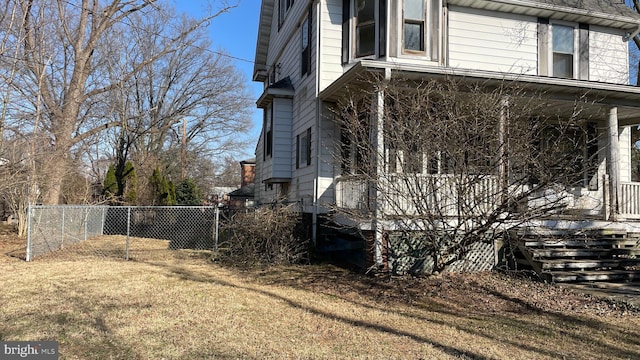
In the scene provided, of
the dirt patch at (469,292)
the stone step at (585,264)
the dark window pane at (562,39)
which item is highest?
the dark window pane at (562,39)

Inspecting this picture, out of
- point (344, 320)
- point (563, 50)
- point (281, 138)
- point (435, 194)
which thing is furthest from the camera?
point (281, 138)

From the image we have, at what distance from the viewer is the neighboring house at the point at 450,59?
32.0 ft

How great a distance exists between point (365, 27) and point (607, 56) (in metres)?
7.61

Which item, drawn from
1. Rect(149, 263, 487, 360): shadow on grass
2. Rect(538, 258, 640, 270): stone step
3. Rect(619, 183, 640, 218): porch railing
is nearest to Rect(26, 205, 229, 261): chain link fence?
Rect(149, 263, 487, 360): shadow on grass

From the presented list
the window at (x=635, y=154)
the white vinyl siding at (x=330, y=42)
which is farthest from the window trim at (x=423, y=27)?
the window at (x=635, y=154)

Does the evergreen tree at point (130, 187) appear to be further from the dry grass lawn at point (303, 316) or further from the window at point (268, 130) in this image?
the dry grass lawn at point (303, 316)

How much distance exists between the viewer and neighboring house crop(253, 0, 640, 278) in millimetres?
9742

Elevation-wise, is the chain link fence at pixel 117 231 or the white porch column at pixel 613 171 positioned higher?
the white porch column at pixel 613 171

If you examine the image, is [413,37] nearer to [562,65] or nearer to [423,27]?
[423,27]

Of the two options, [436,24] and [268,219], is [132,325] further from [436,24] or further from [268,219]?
[436,24]

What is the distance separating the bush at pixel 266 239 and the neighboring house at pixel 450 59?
1223mm

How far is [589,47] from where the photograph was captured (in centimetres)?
1248

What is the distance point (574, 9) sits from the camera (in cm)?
1191

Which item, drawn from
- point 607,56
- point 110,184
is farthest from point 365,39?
point 110,184
